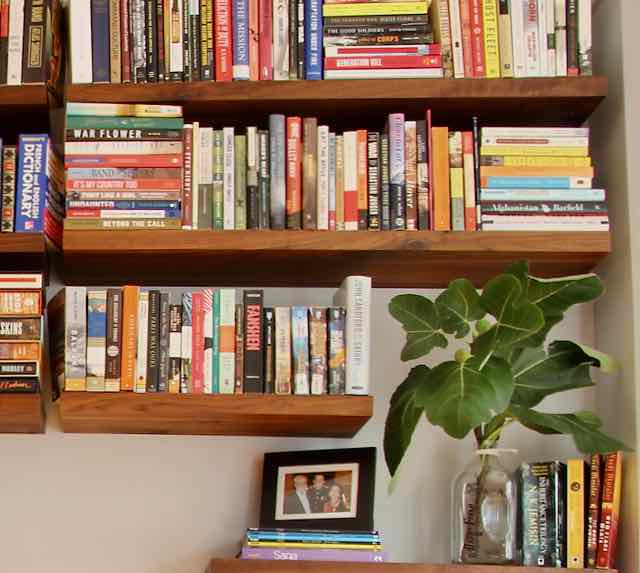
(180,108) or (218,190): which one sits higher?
(180,108)

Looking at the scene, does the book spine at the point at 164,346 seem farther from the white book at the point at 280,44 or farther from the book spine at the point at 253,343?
the white book at the point at 280,44

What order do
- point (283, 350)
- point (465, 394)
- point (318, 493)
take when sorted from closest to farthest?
point (465, 394)
point (283, 350)
point (318, 493)

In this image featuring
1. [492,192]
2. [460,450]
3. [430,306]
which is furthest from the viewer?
[460,450]

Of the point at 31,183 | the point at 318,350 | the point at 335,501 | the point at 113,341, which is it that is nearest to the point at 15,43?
the point at 31,183

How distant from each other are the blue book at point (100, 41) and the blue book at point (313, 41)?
37 centimetres

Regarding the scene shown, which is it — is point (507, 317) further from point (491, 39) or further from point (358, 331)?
point (491, 39)

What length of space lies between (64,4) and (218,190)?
21.3 inches

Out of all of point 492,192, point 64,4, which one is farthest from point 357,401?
point 64,4

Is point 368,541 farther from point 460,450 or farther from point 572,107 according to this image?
point 572,107

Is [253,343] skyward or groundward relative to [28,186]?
groundward

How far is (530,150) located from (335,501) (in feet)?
2.43

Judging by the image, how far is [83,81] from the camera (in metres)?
2.08

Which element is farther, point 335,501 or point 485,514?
point 335,501

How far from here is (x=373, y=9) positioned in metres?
2.09
